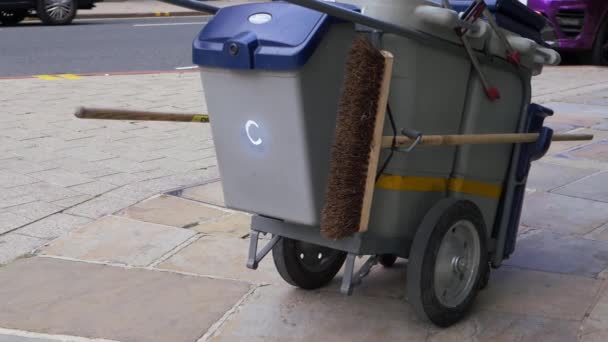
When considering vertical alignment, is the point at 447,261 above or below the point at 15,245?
above

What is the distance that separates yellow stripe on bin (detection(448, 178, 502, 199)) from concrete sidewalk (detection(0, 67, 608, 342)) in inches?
18.7

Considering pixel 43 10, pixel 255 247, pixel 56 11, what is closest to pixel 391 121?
pixel 255 247

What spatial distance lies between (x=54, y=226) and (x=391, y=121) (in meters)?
2.52

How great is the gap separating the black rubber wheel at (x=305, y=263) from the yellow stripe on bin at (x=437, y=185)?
0.68m

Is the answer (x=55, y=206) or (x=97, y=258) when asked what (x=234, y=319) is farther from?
(x=55, y=206)

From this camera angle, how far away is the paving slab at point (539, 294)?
159 inches

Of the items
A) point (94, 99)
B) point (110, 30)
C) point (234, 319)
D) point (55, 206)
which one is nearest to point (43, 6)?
point (110, 30)

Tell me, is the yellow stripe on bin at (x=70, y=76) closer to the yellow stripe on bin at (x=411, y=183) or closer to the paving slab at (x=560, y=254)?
the paving slab at (x=560, y=254)

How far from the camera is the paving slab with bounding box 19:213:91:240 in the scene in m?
5.13

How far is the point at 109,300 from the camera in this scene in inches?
166

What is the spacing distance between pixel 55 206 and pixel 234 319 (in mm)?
2013

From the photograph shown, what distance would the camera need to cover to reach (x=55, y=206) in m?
5.61

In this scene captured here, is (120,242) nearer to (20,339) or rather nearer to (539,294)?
(20,339)

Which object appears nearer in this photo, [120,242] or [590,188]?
[120,242]
